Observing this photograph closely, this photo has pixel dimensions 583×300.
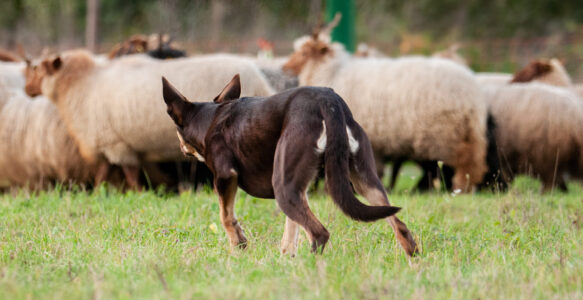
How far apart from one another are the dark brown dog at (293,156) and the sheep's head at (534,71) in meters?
6.32

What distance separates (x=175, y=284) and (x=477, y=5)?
91.6 feet

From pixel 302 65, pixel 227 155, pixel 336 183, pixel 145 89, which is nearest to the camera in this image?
pixel 336 183

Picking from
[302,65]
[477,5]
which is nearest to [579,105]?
[302,65]

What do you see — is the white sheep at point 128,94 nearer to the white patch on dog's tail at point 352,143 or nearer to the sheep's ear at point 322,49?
the sheep's ear at point 322,49

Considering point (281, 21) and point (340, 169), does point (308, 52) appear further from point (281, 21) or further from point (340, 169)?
point (281, 21)

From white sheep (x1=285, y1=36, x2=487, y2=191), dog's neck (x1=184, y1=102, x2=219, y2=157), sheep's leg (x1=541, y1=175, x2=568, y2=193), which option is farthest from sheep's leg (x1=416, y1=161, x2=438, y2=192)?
dog's neck (x1=184, y1=102, x2=219, y2=157)

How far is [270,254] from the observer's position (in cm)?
357

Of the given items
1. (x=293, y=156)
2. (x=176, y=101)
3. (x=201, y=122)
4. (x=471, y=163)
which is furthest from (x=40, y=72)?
(x=293, y=156)

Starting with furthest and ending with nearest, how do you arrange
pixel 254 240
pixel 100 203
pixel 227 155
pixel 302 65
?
pixel 302 65, pixel 100 203, pixel 254 240, pixel 227 155

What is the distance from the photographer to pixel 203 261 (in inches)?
134

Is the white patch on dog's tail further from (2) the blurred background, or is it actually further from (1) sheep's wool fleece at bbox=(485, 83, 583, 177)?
(2) the blurred background

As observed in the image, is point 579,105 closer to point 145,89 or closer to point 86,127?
point 145,89

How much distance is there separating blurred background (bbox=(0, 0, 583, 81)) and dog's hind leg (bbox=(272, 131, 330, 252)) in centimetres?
1795

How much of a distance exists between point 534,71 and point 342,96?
10.6 feet
